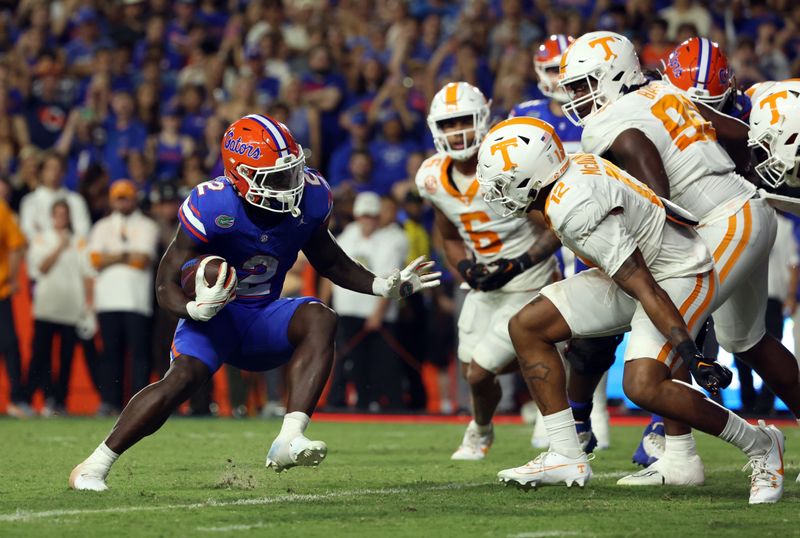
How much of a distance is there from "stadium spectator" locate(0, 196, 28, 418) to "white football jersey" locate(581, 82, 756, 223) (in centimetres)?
651

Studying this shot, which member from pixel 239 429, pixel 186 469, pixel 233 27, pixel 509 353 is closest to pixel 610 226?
pixel 509 353

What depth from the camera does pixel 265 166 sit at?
5.66m

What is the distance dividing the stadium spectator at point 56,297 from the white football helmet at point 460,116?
15.8 feet

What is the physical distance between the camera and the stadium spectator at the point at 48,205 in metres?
11.6

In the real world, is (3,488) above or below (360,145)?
below

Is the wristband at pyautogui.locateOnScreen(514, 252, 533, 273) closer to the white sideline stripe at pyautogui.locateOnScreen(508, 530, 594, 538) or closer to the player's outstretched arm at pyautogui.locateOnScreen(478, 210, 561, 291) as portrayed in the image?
the player's outstretched arm at pyautogui.locateOnScreen(478, 210, 561, 291)

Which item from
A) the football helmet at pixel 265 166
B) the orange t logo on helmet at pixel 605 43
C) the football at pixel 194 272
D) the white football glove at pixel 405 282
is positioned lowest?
the white football glove at pixel 405 282

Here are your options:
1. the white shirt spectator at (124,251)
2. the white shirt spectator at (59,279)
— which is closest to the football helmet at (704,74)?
the white shirt spectator at (124,251)

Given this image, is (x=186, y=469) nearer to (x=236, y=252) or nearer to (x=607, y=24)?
(x=236, y=252)

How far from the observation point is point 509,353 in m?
7.29

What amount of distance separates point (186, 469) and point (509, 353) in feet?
6.04

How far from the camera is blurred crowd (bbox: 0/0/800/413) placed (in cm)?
1138

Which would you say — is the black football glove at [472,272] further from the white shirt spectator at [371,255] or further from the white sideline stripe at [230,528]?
the white shirt spectator at [371,255]

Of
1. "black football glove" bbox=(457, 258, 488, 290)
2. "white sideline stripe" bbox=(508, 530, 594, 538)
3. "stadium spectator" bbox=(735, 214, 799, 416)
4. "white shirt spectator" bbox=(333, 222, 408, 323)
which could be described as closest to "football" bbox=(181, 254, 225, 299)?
"white sideline stripe" bbox=(508, 530, 594, 538)
